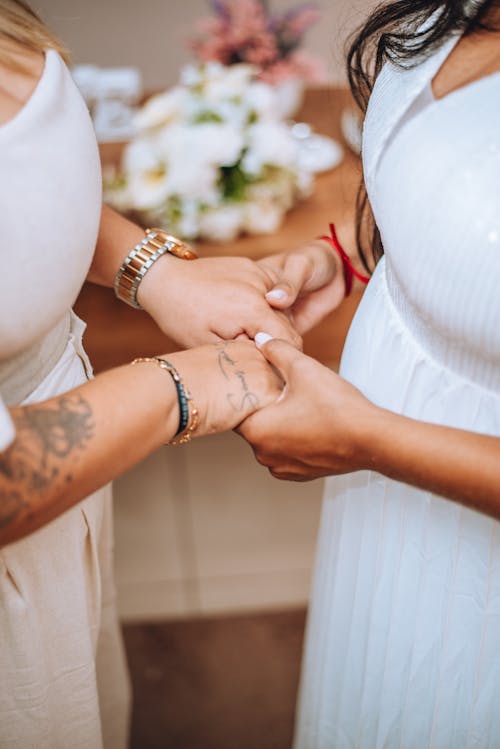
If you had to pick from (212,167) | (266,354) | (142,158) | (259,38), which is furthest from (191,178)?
(266,354)

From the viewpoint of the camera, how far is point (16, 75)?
2.43 feet

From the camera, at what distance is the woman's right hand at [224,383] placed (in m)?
0.83

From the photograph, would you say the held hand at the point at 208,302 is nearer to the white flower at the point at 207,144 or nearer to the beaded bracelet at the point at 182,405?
the beaded bracelet at the point at 182,405

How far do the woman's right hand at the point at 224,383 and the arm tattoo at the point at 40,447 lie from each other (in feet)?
0.50

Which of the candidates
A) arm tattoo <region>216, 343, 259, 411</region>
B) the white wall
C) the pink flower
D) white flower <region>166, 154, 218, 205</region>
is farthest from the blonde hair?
the white wall

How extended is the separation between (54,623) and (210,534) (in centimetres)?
122

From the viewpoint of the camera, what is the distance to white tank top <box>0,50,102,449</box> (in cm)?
68

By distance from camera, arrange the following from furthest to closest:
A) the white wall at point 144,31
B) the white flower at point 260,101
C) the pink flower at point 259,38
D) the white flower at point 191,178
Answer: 1. the white wall at point 144,31
2. the pink flower at point 259,38
3. the white flower at point 260,101
4. the white flower at point 191,178

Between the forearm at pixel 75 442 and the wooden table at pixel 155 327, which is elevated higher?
the forearm at pixel 75 442

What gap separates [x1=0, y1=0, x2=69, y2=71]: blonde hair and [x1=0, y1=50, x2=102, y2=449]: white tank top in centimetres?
2

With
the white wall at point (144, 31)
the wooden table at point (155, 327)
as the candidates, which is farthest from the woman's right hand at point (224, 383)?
the white wall at point (144, 31)

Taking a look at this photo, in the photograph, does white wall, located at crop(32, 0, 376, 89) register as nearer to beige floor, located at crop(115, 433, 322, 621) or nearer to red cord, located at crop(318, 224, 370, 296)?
beige floor, located at crop(115, 433, 322, 621)

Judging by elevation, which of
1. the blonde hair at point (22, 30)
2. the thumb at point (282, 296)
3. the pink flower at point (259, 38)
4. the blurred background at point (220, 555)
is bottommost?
the blurred background at point (220, 555)

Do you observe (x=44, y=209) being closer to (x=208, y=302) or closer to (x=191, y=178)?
(x=208, y=302)
